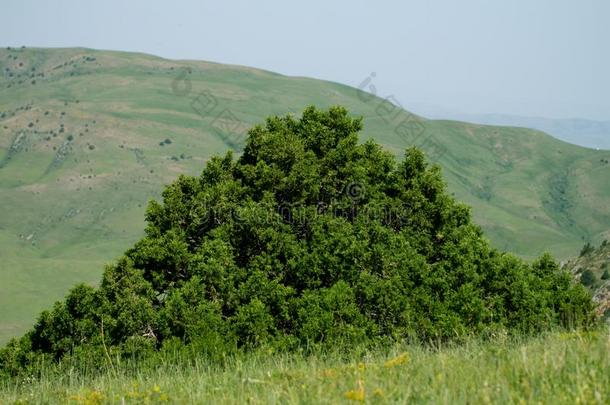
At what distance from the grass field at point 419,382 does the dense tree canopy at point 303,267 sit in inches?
582

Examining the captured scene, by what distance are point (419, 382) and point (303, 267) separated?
21.6 metres

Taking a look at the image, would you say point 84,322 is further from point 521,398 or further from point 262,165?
point 521,398

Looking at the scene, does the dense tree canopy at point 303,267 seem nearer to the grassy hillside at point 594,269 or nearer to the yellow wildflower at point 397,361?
the yellow wildflower at point 397,361

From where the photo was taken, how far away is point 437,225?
107ft

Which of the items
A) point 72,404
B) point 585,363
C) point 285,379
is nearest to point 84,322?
point 72,404

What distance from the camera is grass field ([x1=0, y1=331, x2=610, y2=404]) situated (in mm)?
7250

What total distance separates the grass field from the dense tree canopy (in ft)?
48.5

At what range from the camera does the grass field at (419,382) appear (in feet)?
23.8

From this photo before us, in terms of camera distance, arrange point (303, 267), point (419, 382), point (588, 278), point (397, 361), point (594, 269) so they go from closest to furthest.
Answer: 1. point (419, 382)
2. point (397, 361)
3. point (303, 267)
4. point (588, 278)
5. point (594, 269)

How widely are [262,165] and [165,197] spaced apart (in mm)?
4847

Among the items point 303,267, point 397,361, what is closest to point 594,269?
point 303,267

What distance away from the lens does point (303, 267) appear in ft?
97.6

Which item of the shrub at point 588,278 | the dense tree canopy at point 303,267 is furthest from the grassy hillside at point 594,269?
the dense tree canopy at point 303,267

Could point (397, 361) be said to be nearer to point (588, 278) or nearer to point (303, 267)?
point (303, 267)
